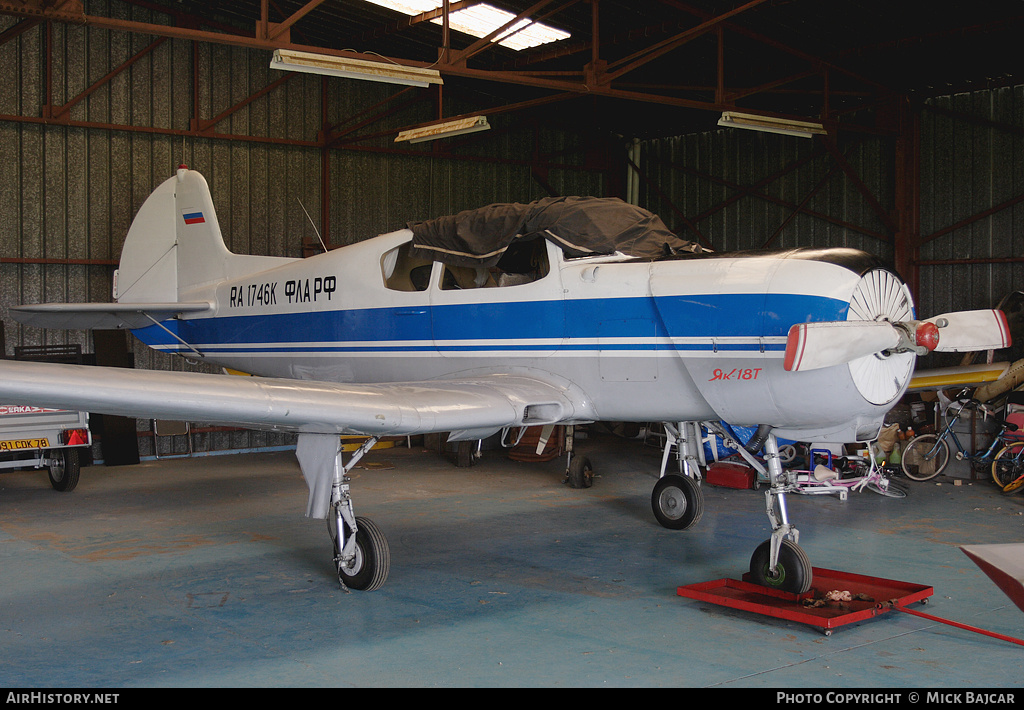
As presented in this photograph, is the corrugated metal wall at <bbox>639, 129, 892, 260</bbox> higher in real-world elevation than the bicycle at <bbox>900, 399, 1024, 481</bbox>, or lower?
higher

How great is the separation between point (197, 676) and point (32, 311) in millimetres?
5591

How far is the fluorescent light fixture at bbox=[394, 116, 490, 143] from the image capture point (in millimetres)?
10852

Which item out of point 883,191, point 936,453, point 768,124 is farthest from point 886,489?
point 883,191

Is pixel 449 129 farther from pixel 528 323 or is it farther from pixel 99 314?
pixel 528 323

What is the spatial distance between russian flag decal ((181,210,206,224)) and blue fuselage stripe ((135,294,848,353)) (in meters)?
1.43

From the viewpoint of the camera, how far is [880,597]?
5539 millimetres

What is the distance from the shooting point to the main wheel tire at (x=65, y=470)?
9.90m

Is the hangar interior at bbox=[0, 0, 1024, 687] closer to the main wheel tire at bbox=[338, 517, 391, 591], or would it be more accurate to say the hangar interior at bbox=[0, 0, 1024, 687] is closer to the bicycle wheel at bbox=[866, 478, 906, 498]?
the main wheel tire at bbox=[338, 517, 391, 591]

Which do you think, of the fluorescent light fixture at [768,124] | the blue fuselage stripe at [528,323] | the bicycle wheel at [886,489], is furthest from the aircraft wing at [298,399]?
the fluorescent light fixture at [768,124]

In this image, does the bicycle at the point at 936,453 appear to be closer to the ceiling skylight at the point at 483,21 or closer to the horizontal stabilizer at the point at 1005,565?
the ceiling skylight at the point at 483,21

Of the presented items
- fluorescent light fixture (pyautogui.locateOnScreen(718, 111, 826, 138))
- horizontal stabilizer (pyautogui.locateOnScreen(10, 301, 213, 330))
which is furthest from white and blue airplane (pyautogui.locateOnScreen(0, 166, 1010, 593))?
fluorescent light fixture (pyautogui.locateOnScreen(718, 111, 826, 138))

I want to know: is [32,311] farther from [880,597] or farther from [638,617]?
[880,597]

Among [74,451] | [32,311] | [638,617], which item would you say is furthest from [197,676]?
[74,451]
